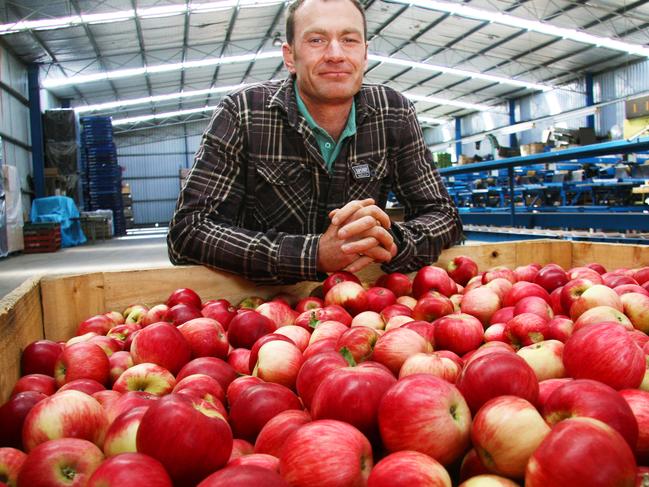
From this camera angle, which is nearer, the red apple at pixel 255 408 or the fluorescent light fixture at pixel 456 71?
the red apple at pixel 255 408

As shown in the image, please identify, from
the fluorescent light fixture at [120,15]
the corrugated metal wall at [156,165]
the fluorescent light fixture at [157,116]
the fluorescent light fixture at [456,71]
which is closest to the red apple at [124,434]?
the fluorescent light fixture at [120,15]

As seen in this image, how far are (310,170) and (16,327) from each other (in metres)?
1.28

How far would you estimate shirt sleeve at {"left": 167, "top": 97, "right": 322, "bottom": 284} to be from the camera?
2014 mm

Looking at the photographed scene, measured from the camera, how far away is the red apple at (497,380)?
0.88 meters

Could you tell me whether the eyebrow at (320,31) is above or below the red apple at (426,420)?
above

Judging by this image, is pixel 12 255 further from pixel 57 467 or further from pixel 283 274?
pixel 57 467

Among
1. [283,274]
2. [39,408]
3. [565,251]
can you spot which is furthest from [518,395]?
[565,251]

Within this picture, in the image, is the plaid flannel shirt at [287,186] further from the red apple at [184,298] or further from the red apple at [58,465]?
the red apple at [58,465]

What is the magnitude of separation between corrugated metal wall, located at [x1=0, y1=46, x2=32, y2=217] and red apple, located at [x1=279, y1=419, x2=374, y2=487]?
590 inches

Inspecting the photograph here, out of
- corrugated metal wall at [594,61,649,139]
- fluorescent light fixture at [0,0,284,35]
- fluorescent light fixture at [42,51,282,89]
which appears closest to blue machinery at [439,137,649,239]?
corrugated metal wall at [594,61,649,139]

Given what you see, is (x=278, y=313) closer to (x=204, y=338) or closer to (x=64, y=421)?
(x=204, y=338)

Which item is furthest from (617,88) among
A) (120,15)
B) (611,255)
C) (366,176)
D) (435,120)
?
(366,176)

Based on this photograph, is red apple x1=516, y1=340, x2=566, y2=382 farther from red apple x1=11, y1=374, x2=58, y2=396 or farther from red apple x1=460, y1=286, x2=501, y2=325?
red apple x1=11, y1=374, x2=58, y2=396

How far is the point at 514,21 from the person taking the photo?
15.1m
